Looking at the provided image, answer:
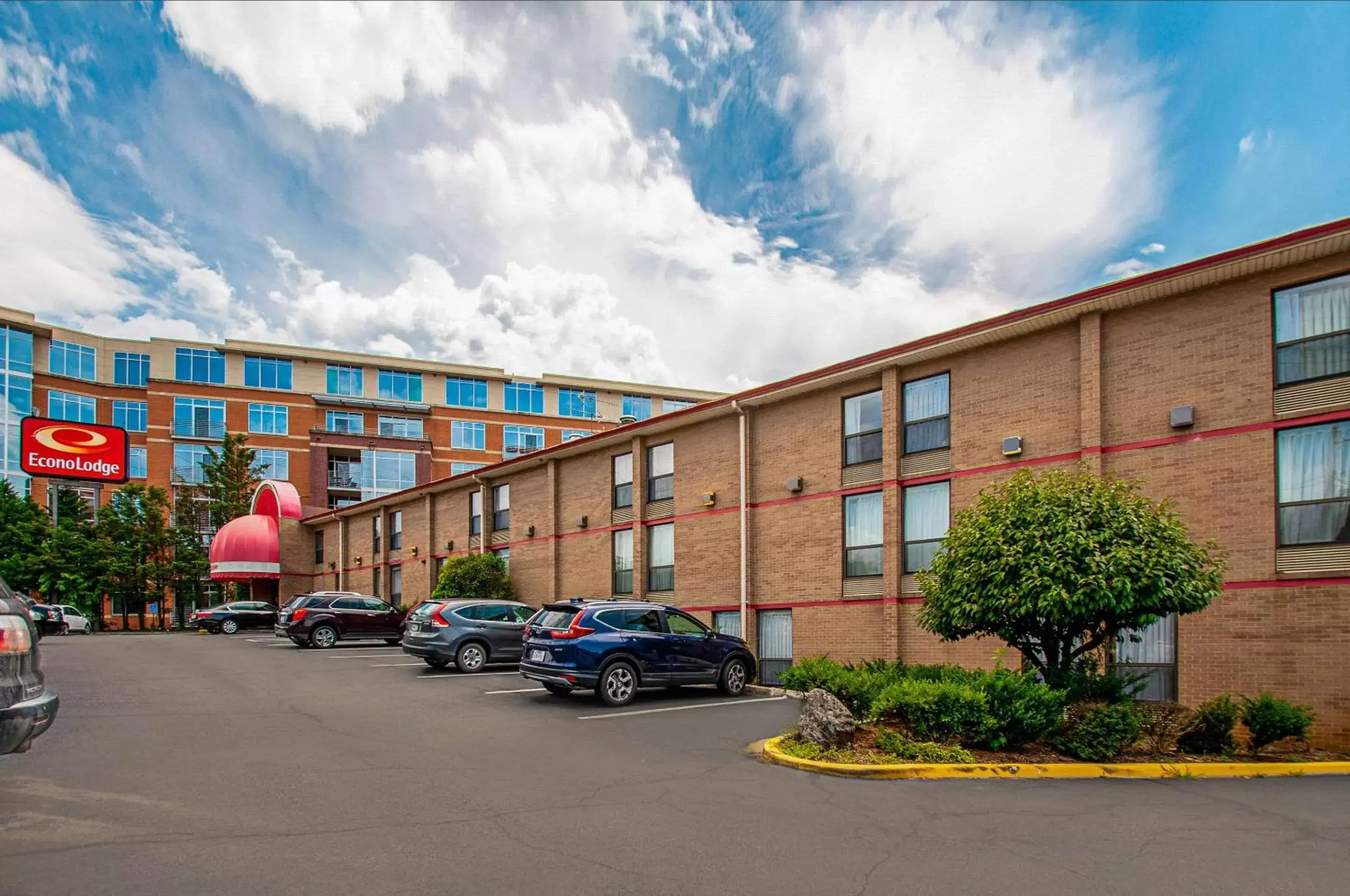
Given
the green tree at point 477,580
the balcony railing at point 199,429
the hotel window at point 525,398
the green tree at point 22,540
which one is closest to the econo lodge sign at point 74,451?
the green tree at point 477,580

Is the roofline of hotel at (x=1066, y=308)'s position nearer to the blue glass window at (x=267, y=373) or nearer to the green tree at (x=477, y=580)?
the green tree at (x=477, y=580)

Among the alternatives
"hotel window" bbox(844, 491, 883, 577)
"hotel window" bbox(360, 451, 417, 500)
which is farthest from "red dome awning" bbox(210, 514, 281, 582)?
"hotel window" bbox(844, 491, 883, 577)

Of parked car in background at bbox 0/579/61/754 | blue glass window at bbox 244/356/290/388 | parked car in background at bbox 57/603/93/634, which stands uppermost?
blue glass window at bbox 244/356/290/388

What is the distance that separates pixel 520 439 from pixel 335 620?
40.2 meters

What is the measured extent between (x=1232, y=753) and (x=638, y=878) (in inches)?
339

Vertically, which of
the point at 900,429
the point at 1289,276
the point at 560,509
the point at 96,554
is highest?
the point at 1289,276

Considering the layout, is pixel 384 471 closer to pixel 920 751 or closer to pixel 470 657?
pixel 470 657

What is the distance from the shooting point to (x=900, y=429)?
17.3m

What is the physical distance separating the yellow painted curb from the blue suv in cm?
433

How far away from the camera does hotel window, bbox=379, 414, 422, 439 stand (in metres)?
62.5

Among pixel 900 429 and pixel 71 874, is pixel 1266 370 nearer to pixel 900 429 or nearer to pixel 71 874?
pixel 900 429

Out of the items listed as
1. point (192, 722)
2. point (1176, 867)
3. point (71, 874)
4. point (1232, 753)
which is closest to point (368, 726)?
point (192, 722)

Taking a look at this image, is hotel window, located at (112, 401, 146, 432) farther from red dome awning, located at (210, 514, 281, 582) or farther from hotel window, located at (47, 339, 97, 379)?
red dome awning, located at (210, 514, 281, 582)

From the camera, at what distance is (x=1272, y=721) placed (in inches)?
421
